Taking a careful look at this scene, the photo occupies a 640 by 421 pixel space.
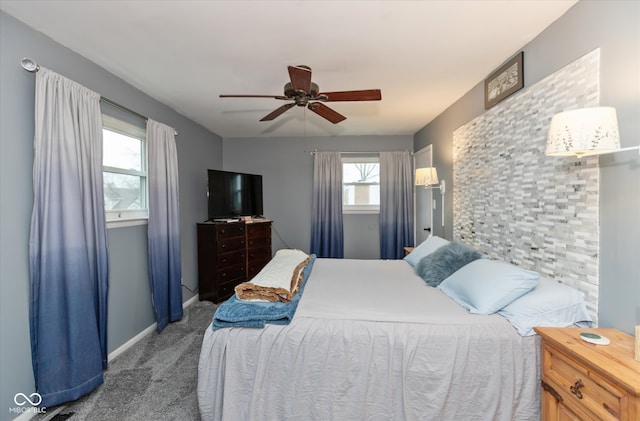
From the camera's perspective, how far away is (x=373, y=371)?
1.50m

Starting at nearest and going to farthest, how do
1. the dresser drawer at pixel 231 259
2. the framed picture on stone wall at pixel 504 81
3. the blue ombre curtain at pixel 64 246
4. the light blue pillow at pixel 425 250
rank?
1. the blue ombre curtain at pixel 64 246
2. the framed picture on stone wall at pixel 504 81
3. the light blue pillow at pixel 425 250
4. the dresser drawer at pixel 231 259

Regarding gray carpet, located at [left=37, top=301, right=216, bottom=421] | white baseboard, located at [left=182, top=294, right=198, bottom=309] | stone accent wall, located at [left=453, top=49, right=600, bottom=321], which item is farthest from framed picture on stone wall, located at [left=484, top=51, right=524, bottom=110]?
white baseboard, located at [left=182, top=294, right=198, bottom=309]

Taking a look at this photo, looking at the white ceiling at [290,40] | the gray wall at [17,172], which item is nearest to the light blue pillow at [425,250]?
the white ceiling at [290,40]

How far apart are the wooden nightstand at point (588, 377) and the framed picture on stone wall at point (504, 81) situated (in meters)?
1.67

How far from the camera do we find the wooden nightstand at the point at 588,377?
3.31 ft

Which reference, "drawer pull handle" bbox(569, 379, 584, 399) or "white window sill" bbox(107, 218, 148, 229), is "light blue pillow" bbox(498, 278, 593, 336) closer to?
"drawer pull handle" bbox(569, 379, 584, 399)

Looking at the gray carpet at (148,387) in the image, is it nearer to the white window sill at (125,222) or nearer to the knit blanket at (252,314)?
the knit blanket at (252,314)

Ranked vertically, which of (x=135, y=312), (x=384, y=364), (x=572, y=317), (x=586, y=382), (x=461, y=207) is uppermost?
(x=461, y=207)

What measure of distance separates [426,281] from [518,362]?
859 mm

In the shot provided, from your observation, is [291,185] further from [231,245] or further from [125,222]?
[125,222]

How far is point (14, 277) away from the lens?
1.67 meters

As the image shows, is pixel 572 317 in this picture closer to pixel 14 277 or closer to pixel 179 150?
pixel 14 277

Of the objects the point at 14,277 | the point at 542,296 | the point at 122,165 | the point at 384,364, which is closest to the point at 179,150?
the point at 122,165

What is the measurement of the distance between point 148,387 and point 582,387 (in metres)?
2.51
